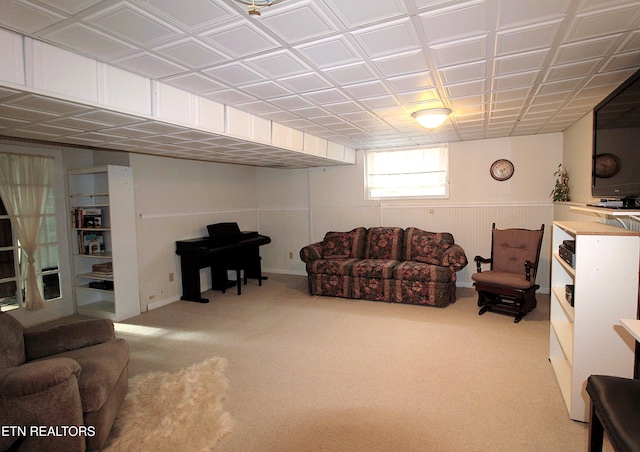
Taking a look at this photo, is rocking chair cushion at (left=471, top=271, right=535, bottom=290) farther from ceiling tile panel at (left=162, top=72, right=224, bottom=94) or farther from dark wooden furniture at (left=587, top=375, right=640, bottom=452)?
ceiling tile panel at (left=162, top=72, right=224, bottom=94)

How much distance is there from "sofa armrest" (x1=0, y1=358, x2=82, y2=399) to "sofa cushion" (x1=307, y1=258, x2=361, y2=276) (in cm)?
353

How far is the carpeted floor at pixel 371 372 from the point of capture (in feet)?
6.89

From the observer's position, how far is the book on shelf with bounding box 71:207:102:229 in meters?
4.50

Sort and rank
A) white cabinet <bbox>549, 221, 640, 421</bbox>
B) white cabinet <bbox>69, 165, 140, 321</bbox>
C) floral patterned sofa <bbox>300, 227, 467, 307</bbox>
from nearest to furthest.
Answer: white cabinet <bbox>549, 221, 640, 421</bbox>
white cabinet <bbox>69, 165, 140, 321</bbox>
floral patterned sofa <bbox>300, 227, 467, 307</bbox>

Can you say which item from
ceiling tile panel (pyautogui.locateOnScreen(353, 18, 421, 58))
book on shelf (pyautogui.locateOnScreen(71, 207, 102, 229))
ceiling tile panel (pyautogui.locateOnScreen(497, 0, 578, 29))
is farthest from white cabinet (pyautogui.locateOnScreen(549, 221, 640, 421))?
book on shelf (pyautogui.locateOnScreen(71, 207, 102, 229))

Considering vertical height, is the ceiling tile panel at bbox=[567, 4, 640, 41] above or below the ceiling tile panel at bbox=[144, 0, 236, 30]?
above

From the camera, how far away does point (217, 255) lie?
516 centimetres

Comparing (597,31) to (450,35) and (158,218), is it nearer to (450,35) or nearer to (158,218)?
(450,35)

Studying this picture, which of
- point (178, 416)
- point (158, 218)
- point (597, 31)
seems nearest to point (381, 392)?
point (178, 416)

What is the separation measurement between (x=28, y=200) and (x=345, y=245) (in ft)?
14.0

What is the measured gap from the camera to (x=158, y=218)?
4945 mm

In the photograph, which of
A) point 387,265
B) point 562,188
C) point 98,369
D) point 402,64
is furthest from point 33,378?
point 562,188

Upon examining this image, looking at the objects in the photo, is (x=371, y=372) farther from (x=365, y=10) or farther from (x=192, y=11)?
(x=192, y=11)

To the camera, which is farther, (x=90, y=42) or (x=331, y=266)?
(x=331, y=266)
